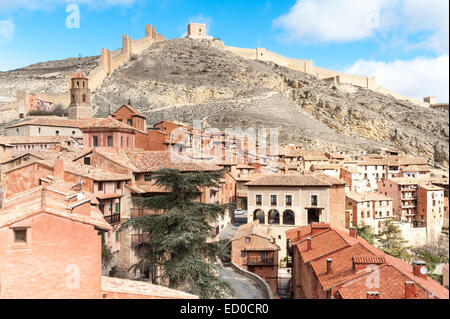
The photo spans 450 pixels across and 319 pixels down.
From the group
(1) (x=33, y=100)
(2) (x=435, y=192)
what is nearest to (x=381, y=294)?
(1) (x=33, y=100)

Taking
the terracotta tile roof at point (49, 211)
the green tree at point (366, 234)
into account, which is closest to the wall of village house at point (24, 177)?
the terracotta tile roof at point (49, 211)

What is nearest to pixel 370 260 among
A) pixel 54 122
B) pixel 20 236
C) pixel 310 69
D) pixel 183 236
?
pixel 183 236

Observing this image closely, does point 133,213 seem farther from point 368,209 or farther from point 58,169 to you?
point 368,209

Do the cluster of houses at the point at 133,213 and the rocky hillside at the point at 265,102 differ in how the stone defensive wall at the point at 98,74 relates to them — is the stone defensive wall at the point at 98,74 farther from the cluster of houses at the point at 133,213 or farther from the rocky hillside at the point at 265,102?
the rocky hillside at the point at 265,102

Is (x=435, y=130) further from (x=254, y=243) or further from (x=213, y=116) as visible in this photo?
(x=254, y=243)

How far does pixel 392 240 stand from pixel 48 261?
70.4ft

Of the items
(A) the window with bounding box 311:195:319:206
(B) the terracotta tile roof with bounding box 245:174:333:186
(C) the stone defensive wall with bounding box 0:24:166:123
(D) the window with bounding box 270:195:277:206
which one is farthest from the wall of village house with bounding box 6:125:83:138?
(A) the window with bounding box 311:195:319:206

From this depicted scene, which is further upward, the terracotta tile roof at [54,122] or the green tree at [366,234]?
the terracotta tile roof at [54,122]

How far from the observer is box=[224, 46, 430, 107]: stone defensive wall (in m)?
76.8

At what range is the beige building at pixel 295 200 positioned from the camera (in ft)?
59.1

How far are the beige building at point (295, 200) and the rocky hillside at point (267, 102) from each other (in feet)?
→ 63.7

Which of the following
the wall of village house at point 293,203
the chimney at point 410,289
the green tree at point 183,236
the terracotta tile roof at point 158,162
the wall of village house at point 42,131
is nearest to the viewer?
the chimney at point 410,289

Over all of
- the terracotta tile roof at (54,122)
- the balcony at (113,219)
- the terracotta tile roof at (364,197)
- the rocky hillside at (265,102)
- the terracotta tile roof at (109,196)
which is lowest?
the terracotta tile roof at (364,197)

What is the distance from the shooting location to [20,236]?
5160mm
